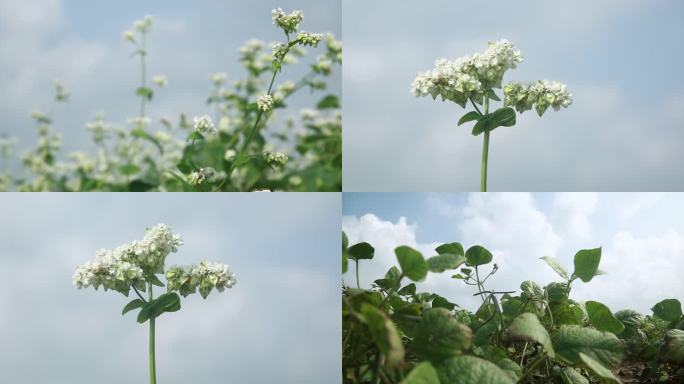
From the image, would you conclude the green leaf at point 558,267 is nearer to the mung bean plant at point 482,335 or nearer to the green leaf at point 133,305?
the mung bean plant at point 482,335

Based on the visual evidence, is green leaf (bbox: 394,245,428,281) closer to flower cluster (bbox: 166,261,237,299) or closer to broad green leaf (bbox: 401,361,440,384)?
broad green leaf (bbox: 401,361,440,384)

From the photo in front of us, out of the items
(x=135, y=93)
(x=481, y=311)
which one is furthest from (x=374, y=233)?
(x=135, y=93)

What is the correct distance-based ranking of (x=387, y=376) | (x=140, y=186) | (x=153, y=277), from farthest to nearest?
(x=140, y=186)
(x=153, y=277)
(x=387, y=376)

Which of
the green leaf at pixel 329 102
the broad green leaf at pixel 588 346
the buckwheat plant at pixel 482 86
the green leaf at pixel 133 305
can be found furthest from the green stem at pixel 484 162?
the green leaf at pixel 329 102

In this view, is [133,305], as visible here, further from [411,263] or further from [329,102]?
[329,102]

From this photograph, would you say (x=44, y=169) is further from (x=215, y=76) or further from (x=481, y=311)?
(x=481, y=311)

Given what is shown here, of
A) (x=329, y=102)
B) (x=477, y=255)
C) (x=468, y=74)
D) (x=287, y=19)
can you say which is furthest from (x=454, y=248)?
(x=329, y=102)
